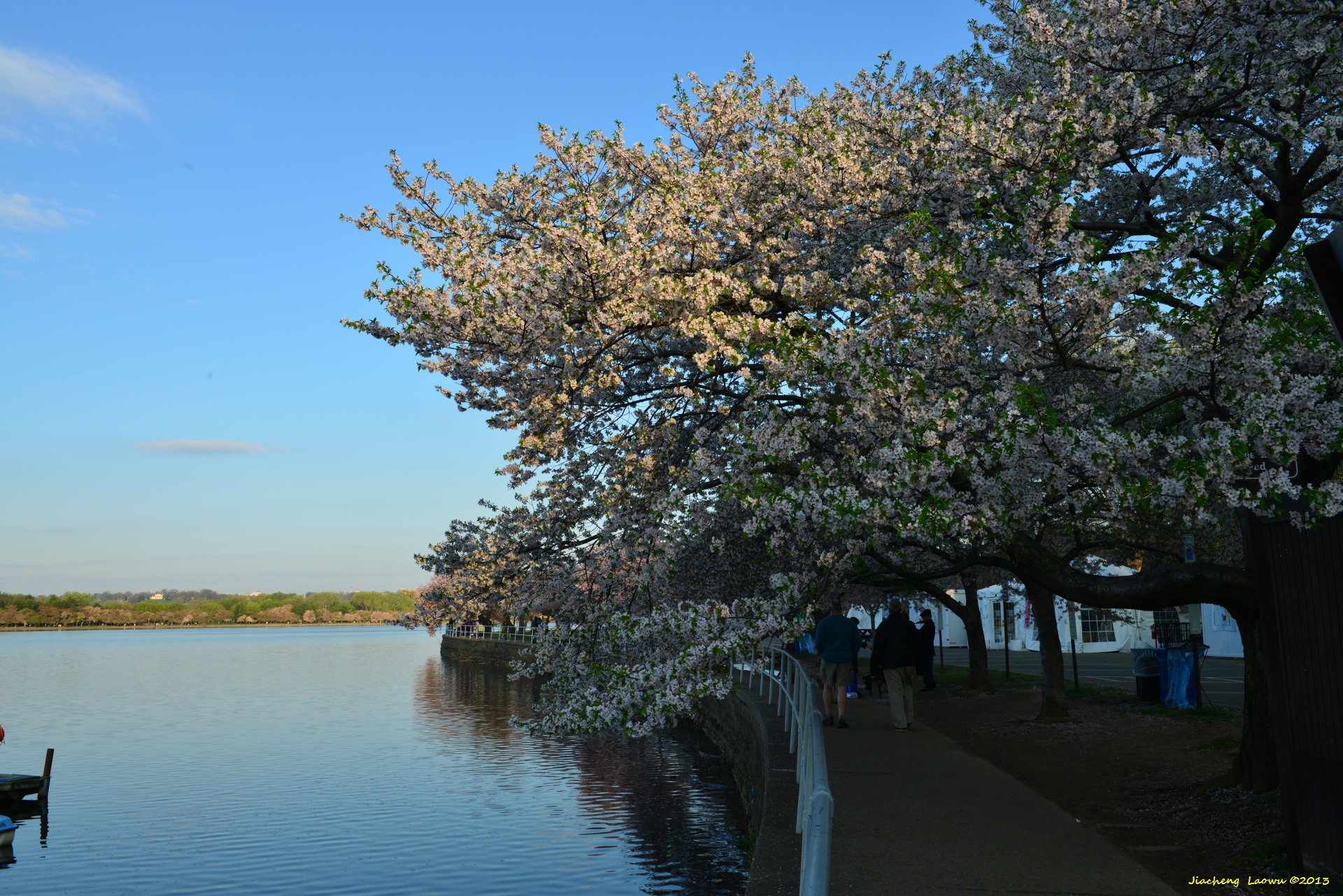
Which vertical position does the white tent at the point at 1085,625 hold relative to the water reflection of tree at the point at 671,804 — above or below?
above

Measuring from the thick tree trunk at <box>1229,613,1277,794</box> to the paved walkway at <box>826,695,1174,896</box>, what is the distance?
1.79 meters

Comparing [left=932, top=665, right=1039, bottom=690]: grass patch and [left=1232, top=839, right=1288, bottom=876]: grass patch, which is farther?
[left=932, top=665, right=1039, bottom=690]: grass patch

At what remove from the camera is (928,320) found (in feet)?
29.3

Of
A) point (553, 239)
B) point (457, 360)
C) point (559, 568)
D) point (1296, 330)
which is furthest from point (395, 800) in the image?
point (1296, 330)

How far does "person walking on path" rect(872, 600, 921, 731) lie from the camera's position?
634 inches

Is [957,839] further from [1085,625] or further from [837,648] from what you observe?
[1085,625]

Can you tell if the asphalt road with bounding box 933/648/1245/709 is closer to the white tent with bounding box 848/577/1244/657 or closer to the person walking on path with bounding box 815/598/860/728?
the white tent with bounding box 848/577/1244/657

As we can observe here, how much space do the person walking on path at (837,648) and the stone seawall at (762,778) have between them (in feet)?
3.52

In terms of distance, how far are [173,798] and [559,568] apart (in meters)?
12.0

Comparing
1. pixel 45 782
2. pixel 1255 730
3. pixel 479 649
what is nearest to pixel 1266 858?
pixel 1255 730

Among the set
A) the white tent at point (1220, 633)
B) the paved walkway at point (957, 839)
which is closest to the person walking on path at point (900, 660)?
the paved walkway at point (957, 839)

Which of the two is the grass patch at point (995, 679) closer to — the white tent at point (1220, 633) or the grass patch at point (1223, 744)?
the white tent at point (1220, 633)

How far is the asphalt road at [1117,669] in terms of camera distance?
846 inches

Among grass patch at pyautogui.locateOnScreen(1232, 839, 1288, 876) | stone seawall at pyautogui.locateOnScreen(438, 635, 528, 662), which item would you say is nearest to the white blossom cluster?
grass patch at pyautogui.locateOnScreen(1232, 839, 1288, 876)
